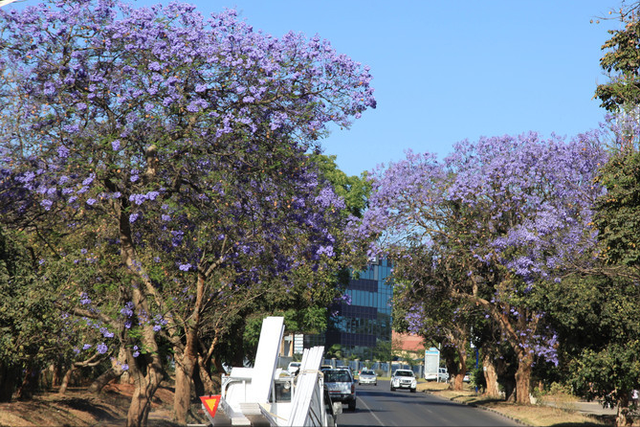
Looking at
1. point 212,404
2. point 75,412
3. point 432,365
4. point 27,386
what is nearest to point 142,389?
point 212,404

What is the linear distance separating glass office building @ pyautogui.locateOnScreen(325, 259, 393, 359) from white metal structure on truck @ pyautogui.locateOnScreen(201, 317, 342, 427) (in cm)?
11675

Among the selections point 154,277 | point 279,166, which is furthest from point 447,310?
point 279,166

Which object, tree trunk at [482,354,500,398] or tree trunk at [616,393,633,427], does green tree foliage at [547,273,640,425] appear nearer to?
tree trunk at [616,393,633,427]

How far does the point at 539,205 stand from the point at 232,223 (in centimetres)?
1628

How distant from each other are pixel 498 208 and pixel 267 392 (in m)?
19.3

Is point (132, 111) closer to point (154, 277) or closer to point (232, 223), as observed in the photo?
point (232, 223)

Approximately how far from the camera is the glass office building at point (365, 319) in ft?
448

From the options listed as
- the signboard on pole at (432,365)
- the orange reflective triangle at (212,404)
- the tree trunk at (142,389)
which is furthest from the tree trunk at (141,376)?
the signboard on pole at (432,365)

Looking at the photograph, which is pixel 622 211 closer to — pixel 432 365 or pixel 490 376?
pixel 490 376

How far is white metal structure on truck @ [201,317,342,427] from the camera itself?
13242 mm

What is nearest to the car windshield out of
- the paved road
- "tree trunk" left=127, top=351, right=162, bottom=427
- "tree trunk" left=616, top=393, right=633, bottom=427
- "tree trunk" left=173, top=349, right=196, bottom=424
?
the paved road

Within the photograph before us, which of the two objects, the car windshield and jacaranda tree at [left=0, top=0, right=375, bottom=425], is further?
the car windshield

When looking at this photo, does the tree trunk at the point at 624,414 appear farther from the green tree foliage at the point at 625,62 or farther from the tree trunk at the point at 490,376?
the tree trunk at the point at 490,376

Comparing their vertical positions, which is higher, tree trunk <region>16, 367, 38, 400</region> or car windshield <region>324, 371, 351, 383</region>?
car windshield <region>324, 371, 351, 383</region>
